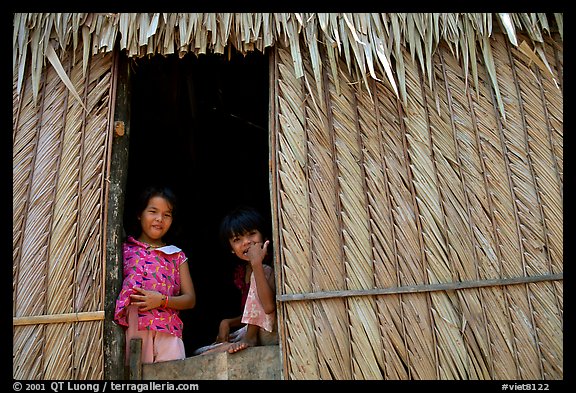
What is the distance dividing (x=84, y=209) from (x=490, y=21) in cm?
198

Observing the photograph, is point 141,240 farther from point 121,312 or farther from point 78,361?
point 78,361

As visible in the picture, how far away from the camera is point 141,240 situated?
11.2ft

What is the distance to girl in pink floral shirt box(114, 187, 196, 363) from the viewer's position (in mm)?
2965

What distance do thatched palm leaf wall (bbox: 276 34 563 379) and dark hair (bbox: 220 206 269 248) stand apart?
0.58 m

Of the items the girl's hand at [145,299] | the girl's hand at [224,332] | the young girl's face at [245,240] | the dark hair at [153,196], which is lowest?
the girl's hand at [224,332]

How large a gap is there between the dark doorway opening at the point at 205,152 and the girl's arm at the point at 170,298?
2.69 ft

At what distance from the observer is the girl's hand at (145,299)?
2947 mm

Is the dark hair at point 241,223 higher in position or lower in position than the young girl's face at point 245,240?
higher

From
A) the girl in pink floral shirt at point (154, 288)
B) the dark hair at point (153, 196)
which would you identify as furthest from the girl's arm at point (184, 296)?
the dark hair at point (153, 196)

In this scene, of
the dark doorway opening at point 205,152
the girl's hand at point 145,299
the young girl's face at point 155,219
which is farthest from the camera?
the dark doorway opening at point 205,152

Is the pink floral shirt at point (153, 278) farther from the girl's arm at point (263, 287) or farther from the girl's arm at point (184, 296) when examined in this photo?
the girl's arm at point (263, 287)

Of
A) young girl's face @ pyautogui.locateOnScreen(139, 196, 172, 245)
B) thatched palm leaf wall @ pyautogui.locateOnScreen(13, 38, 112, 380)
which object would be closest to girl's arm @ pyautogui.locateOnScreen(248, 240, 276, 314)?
young girl's face @ pyautogui.locateOnScreen(139, 196, 172, 245)

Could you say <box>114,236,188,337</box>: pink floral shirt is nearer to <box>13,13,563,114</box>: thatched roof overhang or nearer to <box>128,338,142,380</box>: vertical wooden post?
<box>128,338,142,380</box>: vertical wooden post

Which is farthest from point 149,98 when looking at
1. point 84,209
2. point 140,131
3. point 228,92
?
point 84,209
